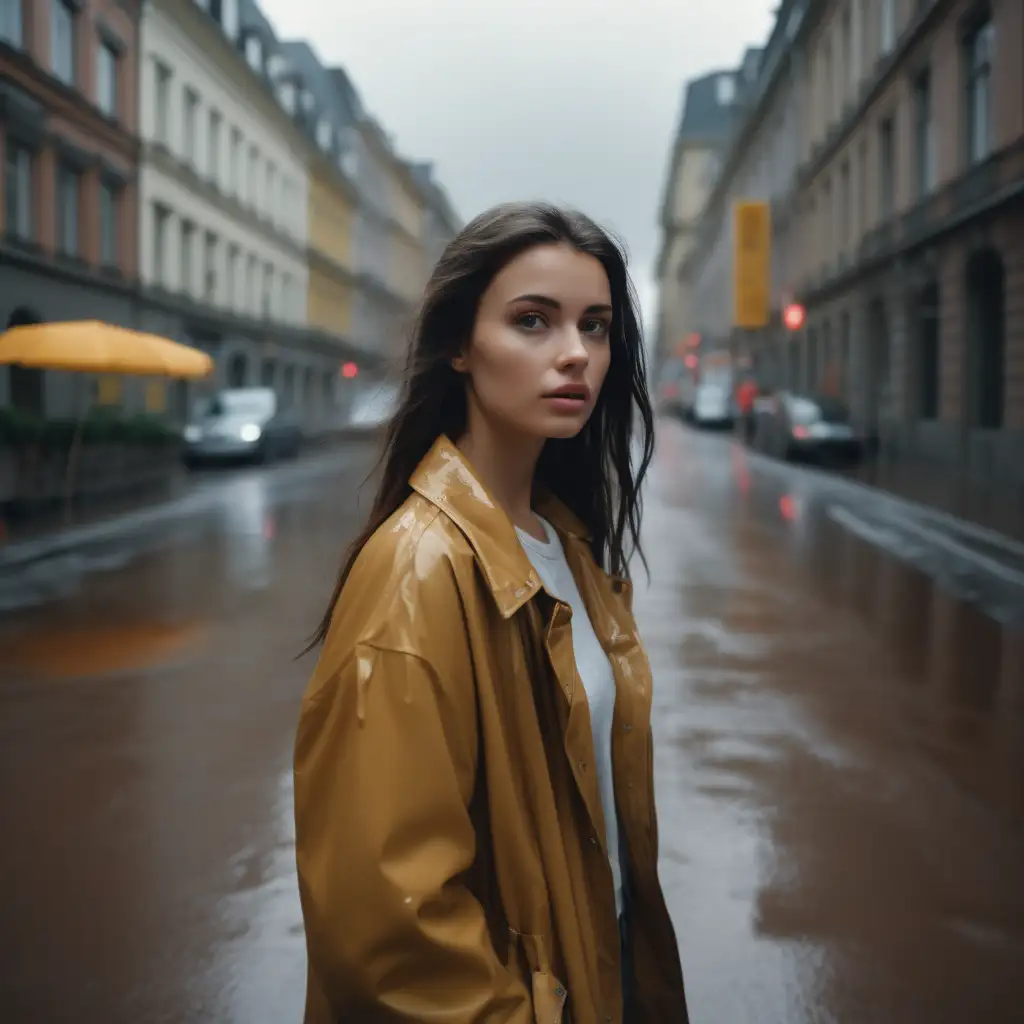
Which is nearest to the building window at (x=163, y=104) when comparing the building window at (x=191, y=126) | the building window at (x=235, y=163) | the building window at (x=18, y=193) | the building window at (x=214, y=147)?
the building window at (x=191, y=126)

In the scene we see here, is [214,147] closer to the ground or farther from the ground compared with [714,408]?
farther from the ground

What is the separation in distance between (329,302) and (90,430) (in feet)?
136

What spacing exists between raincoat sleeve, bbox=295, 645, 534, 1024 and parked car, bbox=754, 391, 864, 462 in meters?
25.4

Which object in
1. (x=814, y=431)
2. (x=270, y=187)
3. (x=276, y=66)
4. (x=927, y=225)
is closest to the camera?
(x=927, y=225)

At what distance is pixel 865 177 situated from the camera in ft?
109

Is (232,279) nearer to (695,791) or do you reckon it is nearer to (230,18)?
(230,18)

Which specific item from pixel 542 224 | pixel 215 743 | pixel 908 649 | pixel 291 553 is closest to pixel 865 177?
pixel 291 553

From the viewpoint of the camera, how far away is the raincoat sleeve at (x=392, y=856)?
4.63ft

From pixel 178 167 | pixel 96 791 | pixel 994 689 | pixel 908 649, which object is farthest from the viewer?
pixel 178 167

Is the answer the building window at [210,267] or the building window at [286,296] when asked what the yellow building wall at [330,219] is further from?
the building window at [210,267]

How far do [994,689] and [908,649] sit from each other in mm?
1047

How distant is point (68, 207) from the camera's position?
28359mm

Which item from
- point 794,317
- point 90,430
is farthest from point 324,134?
point 90,430

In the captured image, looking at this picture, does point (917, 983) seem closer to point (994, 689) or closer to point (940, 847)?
point (940, 847)
